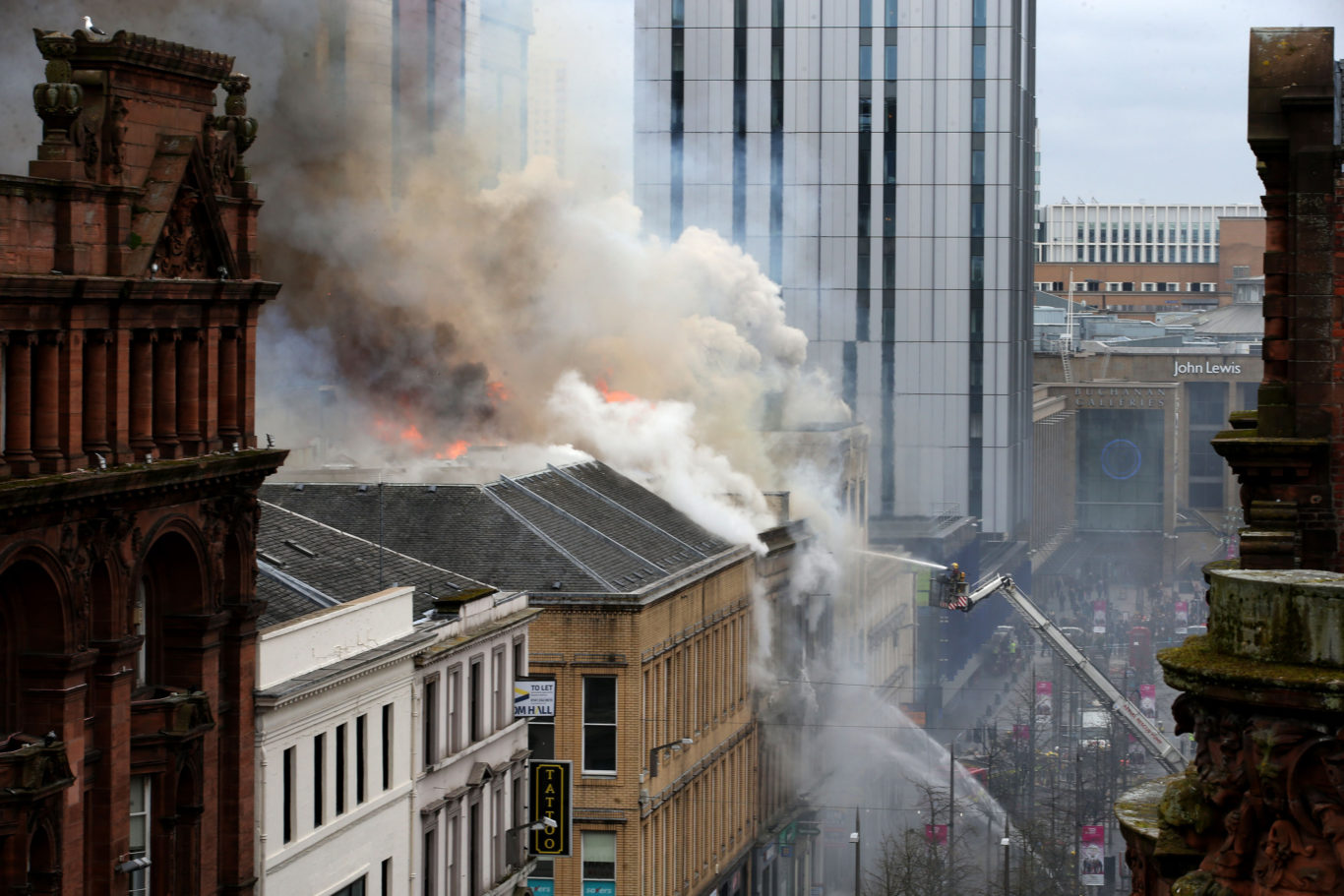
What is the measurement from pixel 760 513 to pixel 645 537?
1492 cm

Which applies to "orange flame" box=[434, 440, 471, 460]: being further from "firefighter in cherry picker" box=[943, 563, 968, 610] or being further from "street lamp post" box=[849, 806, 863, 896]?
"street lamp post" box=[849, 806, 863, 896]

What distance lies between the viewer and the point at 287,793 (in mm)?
35812

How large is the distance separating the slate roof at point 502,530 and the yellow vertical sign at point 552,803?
471 cm

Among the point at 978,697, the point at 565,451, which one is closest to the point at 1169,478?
the point at 978,697

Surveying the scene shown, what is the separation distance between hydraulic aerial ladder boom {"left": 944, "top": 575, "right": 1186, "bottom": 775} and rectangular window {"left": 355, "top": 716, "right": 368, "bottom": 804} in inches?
1003

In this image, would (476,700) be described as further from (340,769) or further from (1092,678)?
(1092,678)

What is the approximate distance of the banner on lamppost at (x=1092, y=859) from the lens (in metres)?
65.7

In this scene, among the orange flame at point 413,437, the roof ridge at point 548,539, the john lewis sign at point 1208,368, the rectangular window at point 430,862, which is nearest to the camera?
the rectangular window at point 430,862

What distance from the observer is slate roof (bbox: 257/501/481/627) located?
3941 cm

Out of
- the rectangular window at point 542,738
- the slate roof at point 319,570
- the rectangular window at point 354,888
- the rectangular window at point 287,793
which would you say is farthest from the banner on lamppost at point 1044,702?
the rectangular window at point 287,793

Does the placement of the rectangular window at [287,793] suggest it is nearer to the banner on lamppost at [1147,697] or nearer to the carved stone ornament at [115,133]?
the carved stone ornament at [115,133]

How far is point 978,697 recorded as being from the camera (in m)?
109

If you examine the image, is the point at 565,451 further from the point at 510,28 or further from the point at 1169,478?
the point at 1169,478

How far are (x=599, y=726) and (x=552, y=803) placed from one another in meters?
4.31
